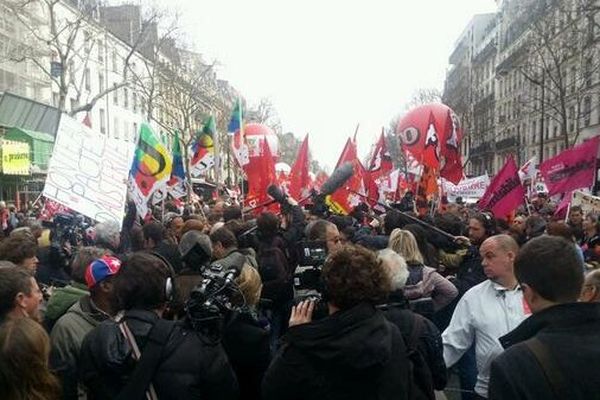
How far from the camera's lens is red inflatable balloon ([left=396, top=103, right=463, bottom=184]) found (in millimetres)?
12203

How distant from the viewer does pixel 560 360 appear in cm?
210

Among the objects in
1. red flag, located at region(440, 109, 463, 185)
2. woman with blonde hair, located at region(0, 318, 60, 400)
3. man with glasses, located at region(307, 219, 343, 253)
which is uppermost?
red flag, located at region(440, 109, 463, 185)

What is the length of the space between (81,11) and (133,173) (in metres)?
20.4

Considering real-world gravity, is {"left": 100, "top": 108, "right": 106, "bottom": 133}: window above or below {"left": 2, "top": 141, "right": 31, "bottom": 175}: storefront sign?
above

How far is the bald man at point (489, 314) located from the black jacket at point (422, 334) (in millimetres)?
538

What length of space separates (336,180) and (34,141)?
1052 inches

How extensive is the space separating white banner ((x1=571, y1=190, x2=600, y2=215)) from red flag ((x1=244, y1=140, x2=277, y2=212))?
5.15 metres

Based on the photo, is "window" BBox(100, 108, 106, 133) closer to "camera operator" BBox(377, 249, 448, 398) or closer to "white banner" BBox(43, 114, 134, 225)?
"white banner" BBox(43, 114, 134, 225)

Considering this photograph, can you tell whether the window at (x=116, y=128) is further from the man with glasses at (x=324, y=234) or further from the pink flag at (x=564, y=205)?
the man with glasses at (x=324, y=234)

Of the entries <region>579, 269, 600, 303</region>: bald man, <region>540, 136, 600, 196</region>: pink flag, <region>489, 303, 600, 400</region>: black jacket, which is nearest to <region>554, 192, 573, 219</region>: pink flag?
<region>540, 136, 600, 196</region>: pink flag

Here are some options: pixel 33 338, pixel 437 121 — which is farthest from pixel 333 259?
pixel 437 121

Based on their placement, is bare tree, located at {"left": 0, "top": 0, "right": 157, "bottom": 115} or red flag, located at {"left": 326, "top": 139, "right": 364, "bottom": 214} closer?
red flag, located at {"left": 326, "top": 139, "right": 364, "bottom": 214}

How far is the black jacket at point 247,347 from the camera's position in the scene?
319cm

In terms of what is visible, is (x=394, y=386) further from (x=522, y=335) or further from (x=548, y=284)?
(x=548, y=284)
